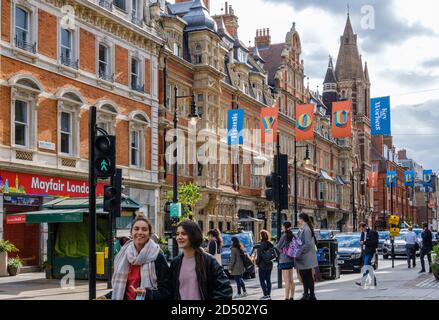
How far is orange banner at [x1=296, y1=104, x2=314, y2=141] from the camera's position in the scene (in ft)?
131

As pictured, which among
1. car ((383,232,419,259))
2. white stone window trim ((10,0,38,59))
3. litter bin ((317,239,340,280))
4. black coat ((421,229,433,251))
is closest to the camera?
litter bin ((317,239,340,280))

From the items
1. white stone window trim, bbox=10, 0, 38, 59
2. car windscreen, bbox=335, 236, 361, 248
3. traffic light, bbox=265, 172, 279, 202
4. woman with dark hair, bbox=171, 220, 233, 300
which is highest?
white stone window trim, bbox=10, 0, 38, 59

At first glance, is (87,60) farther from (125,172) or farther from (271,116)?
(271,116)

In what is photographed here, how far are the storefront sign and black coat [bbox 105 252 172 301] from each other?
20794mm

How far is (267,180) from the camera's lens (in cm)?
2030

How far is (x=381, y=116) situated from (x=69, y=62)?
42.9 ft

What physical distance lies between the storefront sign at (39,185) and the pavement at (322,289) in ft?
12.0

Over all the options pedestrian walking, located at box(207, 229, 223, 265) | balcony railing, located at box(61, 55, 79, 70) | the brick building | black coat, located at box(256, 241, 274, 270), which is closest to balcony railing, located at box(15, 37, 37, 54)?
the brick building

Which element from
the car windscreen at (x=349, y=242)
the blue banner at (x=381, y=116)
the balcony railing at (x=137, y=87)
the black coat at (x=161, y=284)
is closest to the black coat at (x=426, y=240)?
the car windscreen at (x=349, y=242)

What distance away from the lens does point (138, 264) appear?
6.82 meters

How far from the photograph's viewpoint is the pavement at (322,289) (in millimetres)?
16625

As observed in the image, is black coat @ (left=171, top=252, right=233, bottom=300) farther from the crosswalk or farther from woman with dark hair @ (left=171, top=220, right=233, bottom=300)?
the crosswalk

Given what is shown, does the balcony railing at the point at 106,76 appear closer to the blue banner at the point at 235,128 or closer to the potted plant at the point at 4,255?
the blue banner at the point at 235,128
